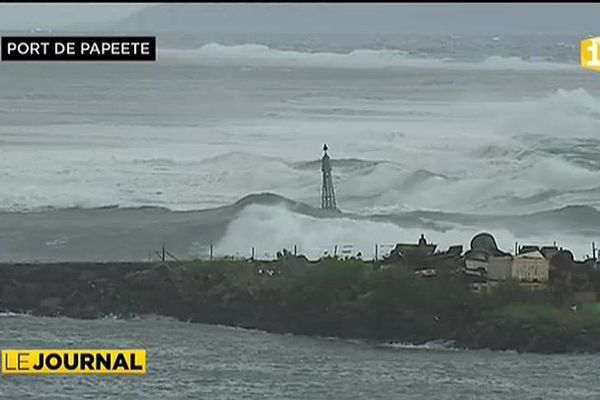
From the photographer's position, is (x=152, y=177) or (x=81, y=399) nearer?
(x=81, y=399)

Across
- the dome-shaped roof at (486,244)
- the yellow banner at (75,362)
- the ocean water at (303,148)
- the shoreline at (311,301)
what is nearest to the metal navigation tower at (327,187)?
the ocean water at (303,148)

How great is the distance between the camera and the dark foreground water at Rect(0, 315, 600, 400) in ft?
33.3

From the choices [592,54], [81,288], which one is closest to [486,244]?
[81,288]

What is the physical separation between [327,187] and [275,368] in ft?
14.2

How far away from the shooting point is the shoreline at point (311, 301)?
39.5 ft

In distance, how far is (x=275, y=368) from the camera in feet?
36.4

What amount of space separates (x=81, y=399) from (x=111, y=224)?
5.51 m

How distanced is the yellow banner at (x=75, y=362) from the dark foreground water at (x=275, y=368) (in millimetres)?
78

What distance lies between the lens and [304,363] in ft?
37.0

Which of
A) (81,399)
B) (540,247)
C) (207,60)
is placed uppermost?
(207,60)

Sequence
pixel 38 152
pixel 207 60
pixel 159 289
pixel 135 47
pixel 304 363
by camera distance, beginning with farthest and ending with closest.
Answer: pixel 207 60, pixel 38 152, pixel 159 289, pixel 304 363, pixel 135 47

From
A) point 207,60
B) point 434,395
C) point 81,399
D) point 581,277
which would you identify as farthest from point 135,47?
point 207,60

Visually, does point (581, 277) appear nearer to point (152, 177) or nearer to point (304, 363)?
point (304, 363)

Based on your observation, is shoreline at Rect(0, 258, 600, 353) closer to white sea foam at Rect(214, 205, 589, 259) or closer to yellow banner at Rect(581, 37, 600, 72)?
white sea foam at Rect(214, 205, 589, 259)
